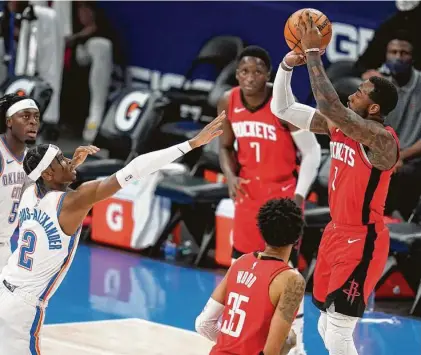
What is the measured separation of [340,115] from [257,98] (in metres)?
1.80

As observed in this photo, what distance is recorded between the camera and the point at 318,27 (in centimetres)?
718

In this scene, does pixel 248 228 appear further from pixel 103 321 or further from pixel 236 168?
pixel 103 321

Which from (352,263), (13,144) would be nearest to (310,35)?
(352,263)

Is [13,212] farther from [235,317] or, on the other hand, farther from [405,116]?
[405,116]

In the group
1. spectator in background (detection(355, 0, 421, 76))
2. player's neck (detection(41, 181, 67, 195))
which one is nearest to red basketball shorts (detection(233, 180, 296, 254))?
player's neck (detection(41, 181, 67, 195))

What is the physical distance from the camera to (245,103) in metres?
8.60

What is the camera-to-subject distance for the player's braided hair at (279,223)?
5.80 m

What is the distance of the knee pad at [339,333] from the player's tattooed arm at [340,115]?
100 centimetres

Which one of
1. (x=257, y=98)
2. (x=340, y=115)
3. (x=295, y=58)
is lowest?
(x=257, y=98)

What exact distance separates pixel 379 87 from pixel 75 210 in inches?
72.4

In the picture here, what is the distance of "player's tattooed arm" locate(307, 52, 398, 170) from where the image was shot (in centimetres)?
679

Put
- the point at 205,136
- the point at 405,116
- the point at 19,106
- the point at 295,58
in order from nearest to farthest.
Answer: the point at 205,136, the point at 295,58, the point at 19,106, the point at 405,116

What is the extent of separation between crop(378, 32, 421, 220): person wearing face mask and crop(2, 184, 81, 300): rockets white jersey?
459 cm

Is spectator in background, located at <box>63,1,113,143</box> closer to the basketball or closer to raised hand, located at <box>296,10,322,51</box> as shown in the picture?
the basketball
